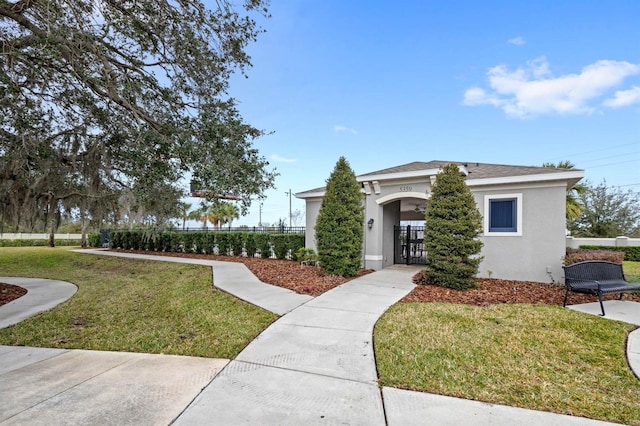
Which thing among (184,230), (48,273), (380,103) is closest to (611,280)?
(380,103)

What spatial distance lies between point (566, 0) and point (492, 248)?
6893 mm

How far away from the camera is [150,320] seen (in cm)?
554

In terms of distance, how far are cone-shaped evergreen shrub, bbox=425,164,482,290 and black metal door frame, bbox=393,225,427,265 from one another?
384 centimetres

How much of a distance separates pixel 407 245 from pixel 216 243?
995 cm

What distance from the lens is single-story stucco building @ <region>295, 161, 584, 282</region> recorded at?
27.8ft

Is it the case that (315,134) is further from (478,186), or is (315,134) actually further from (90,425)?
(90,425)

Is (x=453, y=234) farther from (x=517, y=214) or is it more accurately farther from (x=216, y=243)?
(x=216, y=243)

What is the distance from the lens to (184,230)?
67.1 ft

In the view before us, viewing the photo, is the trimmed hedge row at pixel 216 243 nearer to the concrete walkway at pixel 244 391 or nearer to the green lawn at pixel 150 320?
the green lawn at pixel 150 320

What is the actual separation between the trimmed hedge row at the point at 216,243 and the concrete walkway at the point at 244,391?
30.9 ft

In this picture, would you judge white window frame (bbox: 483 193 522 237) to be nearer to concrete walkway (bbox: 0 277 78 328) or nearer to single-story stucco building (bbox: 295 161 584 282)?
single-story stucco building (bbox: 295 161 584 282)

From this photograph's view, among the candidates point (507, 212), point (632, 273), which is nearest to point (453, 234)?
point (507, 212)

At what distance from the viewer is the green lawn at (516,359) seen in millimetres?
2963

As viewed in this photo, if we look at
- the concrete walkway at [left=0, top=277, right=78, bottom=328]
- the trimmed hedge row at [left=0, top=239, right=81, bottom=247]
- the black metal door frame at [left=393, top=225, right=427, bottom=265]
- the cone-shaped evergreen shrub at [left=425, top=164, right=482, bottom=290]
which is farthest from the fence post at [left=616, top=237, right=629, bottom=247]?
the trimmed hedge row at [left=0, top=239, right=81, bottom=247]
